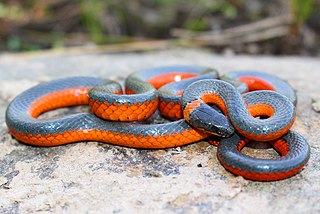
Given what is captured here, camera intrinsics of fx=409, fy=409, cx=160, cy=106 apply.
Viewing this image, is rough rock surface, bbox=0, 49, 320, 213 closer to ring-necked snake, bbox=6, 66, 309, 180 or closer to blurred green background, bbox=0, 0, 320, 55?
ring-necked snake, bbox=6, 66, 309, 180

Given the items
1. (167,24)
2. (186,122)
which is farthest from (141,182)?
(167,24)

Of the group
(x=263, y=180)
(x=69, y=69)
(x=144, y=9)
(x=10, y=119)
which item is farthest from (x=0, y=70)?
(x=263, y=180)

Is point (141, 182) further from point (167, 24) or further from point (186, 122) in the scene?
point (167, 24)

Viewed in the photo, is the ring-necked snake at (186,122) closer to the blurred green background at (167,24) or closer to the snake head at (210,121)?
the snake head at (210,121)

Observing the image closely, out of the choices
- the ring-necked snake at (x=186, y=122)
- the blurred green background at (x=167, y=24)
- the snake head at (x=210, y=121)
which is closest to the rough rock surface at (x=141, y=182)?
the ring-necked snake at (x=186, y=122)

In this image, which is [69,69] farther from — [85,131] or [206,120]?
[206,120]

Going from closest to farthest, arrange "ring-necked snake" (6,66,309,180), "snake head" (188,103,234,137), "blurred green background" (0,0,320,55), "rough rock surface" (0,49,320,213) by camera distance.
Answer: "rough rock surface" (0,49,320,213) < "ring-necked snake" (6,66,309,180) < "snake head" (188,103,234,137) < "blurred green background" (0,0,320,55)

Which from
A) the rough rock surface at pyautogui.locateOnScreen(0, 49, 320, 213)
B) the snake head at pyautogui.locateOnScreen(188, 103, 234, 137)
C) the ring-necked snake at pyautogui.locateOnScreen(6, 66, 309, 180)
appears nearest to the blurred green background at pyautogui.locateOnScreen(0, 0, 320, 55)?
the rough rock surface at pyautogui.locateOnScreen(0, 49, 320, 213)
